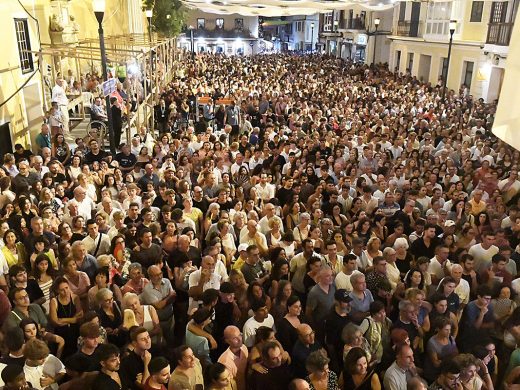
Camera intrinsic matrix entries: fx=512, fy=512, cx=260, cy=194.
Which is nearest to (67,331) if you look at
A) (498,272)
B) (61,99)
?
(498,272)

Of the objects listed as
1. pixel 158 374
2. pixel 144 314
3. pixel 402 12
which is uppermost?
pixel 402 12

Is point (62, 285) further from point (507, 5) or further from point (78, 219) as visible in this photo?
point (507, 5)

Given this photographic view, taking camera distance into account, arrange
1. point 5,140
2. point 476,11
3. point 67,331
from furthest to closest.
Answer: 1. point 476,11
2. point 5,140
3. point 67,331

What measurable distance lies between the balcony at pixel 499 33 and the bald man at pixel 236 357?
769 inches

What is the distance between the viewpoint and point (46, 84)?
13828mm

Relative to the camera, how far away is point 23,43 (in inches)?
488

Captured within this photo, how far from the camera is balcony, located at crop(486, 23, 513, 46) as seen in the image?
2042cm

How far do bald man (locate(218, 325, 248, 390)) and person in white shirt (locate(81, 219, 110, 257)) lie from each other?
241cm

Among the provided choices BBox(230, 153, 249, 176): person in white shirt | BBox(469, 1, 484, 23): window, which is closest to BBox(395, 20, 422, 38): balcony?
BBox(469, 1, 484, 23): window

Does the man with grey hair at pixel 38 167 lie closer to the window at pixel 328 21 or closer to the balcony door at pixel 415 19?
the balcony door at pixel 415 19

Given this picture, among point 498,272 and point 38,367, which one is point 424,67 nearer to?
point 498,272

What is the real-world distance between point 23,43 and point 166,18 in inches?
602

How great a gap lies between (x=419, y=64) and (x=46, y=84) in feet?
78.2

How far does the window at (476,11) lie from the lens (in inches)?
941
